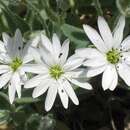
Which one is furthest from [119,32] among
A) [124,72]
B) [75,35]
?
[75,35]

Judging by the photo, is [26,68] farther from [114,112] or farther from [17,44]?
[114,112]

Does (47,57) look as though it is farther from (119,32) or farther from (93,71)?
(119,32)

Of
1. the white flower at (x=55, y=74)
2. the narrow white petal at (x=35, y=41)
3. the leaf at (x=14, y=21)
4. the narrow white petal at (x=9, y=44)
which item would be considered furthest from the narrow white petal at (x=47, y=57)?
the leaf at (x=14, y=21)

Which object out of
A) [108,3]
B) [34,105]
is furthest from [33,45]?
[108,3]

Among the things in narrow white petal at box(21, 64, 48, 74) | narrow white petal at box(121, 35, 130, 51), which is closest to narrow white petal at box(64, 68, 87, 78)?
narrow white petal at box(21, 64, 48, 74)

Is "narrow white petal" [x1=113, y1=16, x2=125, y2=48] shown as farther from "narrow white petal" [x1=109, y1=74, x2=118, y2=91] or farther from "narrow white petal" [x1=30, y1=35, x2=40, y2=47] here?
"narrow white petal" [x1=30, y1=35, x2=40, y2=47]

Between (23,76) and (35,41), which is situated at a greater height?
(35,41)
